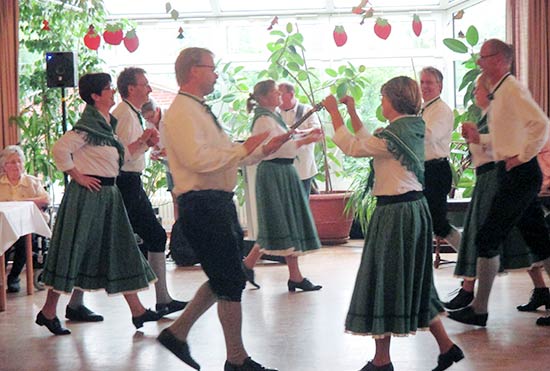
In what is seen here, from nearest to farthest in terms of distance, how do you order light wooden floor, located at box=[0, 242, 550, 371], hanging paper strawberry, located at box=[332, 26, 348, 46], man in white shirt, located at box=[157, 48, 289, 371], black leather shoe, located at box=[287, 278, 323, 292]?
1. man in white shirt, located at box=[157, 48, 289, 371]
2. light wooden floor, located at box=[0, 242, 550, 371]
3. black leather shoe, located at box=[287, 278, 323, 292]
4. hanging paper strawberry, located at box=[332, 26, 348, 46]

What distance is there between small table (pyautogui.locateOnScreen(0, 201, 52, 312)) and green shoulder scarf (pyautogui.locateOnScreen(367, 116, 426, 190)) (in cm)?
286

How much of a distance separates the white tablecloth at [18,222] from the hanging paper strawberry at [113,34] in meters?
2.79

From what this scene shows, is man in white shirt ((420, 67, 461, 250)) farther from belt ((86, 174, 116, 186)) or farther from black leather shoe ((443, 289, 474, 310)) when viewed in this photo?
belt ((86, 174, 116, 186))

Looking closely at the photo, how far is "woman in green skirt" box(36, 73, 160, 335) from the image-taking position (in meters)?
4.86

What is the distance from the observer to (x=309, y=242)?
6.10m

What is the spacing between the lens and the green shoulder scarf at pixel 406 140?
12.4ft

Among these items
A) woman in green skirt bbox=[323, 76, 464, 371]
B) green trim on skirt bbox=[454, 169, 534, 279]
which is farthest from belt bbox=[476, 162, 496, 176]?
woman in green skirt bbox=[323, 76, 464, 371]

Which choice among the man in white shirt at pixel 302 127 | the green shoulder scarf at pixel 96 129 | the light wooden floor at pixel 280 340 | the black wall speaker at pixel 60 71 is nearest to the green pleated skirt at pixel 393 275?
the light wooden floor at pixel 280 340

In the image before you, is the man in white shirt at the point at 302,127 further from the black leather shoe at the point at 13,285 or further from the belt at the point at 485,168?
the black leather shoe at the point at 13,285

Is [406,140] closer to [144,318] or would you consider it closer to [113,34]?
[144,318]

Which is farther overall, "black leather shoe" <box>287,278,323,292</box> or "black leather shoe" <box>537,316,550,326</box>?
"black leather shoe" <box>287,278,323,292</box>

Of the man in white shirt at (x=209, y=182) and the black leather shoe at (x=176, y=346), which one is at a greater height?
the man in white shirt at (x=209, y=182)

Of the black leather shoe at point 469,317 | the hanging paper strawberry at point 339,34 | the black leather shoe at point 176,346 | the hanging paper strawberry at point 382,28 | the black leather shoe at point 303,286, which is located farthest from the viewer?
the hanging paper strawberry at point 339,34

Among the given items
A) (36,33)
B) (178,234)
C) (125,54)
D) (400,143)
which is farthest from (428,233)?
(125,54)
